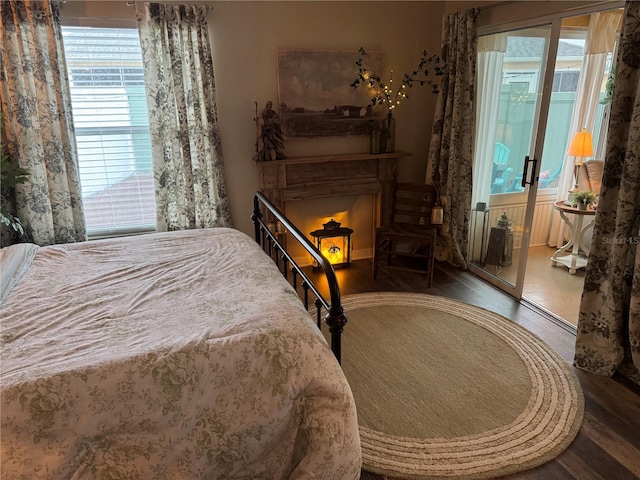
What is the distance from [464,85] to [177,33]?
2.39 m

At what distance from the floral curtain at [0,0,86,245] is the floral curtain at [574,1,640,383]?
353 cm

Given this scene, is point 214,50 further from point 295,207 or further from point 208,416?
point 208,416

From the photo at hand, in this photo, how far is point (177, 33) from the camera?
10.7ft

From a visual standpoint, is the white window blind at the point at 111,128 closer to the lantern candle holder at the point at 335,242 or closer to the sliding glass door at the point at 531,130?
the lantern candle holder at the point at 335,242

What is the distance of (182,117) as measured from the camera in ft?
11.2

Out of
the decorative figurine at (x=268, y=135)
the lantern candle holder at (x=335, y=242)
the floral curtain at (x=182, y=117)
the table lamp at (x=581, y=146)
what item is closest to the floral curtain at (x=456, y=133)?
the lantern candle holder at (x=335, y=242)

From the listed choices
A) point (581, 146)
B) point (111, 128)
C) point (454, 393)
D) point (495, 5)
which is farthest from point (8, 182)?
point (581, 146)

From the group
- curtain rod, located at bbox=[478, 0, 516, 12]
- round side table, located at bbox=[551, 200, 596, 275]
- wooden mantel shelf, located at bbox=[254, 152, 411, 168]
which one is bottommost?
round side table, located at bbox=[551, 200, 596, 275]

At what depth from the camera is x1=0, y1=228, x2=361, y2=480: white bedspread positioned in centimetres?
132

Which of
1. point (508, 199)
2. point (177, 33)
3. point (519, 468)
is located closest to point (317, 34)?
point (177, 33)

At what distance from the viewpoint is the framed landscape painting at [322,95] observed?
3764 millimetres

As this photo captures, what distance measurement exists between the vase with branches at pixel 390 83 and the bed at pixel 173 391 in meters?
2.65

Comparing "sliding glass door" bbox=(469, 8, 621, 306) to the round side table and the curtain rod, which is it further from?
the curtain rod

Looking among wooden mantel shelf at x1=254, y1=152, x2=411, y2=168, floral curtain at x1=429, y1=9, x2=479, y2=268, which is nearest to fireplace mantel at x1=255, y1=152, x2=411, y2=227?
wooden mantel shelf at x1=254, y1=152, x2=411, y2=168
